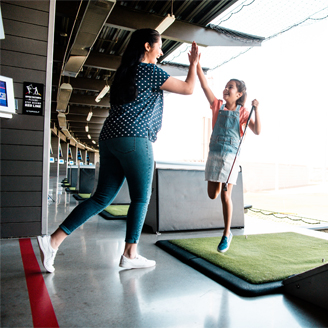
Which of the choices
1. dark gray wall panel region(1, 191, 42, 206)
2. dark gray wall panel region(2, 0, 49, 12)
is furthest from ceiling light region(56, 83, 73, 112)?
dark gray wall panel region(1, 191, 42, 206)

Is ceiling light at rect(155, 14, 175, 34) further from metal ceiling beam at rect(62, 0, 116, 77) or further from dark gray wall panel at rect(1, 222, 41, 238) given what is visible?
dark gray wall panel at rect(1, 222, 41, 238)

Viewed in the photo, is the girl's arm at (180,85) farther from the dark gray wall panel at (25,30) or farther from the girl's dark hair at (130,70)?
the dark gray wall panel at (25,30)

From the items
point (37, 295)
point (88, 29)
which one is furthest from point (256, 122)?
point (88, 29)

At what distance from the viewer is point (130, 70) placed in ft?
5.12

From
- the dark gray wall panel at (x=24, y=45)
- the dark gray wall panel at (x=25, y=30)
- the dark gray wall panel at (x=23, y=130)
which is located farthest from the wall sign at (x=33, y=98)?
the dark gray wall panel at (x=25, y=30)

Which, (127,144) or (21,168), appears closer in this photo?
(127,144)

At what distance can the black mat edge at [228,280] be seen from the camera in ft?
4.49

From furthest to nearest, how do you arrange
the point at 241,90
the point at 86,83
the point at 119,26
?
the point at 86,83 → the point at 119,26 → the point at 241,90

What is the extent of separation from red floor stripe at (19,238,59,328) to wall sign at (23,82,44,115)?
1202 mm

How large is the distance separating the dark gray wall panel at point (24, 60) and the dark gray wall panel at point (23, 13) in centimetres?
29

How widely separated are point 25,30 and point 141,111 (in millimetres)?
1645

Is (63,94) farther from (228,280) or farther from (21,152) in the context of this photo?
(228,280)

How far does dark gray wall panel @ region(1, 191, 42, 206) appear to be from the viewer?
242cm

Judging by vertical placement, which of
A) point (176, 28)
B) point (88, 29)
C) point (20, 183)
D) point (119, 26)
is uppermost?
point (176, 28)
